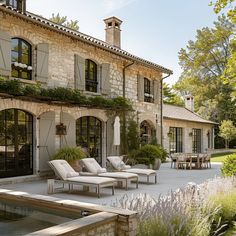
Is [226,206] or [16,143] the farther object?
[16,143]

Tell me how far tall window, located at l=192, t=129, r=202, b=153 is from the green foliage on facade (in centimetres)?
1295

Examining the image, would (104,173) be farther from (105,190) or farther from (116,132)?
(116,132)

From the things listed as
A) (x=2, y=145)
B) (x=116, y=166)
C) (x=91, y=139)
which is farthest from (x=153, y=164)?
(x=2, y=145)

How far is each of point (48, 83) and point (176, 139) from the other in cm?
1361

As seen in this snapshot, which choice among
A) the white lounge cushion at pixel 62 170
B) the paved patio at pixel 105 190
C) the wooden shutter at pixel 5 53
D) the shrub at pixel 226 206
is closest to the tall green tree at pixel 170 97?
the paved patio at pixel 105 190

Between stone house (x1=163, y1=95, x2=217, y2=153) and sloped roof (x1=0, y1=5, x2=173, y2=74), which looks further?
stone house (x1=163, y1=95, x2=217, y2=153)

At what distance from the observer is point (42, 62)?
1132cm

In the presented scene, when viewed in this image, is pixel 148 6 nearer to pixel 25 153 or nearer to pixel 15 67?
pixel 15 67

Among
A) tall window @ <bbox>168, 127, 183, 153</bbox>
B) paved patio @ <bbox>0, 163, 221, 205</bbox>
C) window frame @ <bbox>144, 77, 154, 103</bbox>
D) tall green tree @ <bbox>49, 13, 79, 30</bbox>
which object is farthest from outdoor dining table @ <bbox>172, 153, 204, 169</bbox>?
tall green tree @ <bbox>49, 13, 79, 30</bbox>

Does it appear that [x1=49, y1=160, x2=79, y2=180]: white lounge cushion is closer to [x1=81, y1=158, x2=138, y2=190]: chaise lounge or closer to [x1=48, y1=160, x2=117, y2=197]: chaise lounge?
[x1=48, y1=160, x2=117, y2=197]: chaise lounge

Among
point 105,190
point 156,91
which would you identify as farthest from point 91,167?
point 156,91

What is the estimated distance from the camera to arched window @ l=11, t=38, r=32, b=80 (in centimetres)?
1069

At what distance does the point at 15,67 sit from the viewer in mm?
10672

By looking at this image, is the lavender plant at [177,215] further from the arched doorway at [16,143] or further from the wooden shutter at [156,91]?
the wooden shutter at [156,91]
